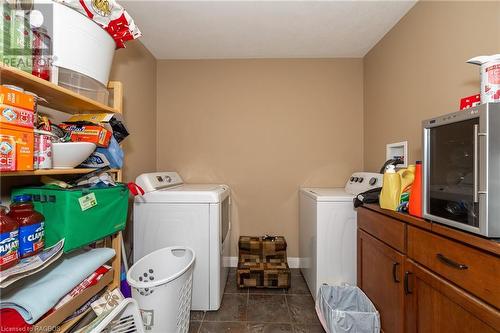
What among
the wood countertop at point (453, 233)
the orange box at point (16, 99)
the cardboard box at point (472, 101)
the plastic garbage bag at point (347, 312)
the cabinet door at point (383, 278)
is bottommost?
the plastic garbage bag at point (347, 312)

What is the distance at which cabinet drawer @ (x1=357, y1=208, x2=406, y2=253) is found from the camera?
1157 mm

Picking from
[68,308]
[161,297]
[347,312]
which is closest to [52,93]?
[68,308]

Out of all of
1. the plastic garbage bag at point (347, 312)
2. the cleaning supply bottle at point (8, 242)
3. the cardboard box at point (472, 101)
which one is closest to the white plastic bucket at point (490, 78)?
the cardboard box at point (472, 101)

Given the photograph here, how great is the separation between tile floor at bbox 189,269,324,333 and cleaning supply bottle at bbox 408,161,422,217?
42.4 inches

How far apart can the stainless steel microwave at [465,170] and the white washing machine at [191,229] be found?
1.27 metres

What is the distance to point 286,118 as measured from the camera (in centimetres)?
254

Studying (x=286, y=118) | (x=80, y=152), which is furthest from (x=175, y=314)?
(x=286, y=118)

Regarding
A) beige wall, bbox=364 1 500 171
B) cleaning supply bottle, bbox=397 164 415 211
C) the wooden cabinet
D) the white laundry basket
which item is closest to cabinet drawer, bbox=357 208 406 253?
the wooden cabinet

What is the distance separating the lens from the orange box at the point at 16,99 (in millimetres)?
723

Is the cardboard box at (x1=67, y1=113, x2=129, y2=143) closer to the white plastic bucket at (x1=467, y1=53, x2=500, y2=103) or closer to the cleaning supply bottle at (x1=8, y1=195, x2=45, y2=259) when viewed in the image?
the cleaning supply bottle at (x1=8, y1=195, x2=45, y2=259)

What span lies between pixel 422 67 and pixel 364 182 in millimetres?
959

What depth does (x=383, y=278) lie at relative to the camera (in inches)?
51.4

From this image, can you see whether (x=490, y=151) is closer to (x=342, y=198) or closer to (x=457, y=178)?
Answer: (x=457, y=178)

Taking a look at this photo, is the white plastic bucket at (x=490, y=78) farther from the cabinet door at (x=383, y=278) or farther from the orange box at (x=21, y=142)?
the orange box at (x=21, y=142)
